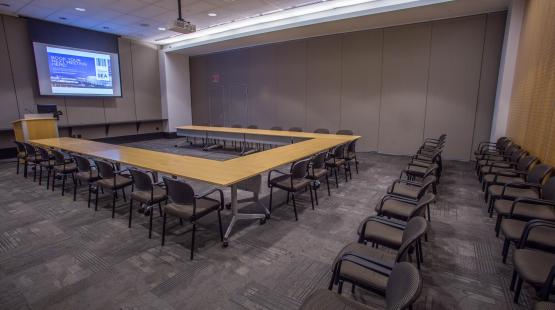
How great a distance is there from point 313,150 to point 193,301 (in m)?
2.70

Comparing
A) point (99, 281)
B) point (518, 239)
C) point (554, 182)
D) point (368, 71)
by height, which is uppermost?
point (368, 71)

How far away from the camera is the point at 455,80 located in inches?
241

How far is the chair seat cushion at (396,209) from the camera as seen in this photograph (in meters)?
2.42

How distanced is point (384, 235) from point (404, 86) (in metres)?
5.67

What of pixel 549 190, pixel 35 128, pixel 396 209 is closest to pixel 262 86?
pixel 35 128

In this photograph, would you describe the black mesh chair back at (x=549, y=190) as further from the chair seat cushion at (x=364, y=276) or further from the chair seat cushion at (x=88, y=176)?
the chair seat cushion at (x=88, y=176)

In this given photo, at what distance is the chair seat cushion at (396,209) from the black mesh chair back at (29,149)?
582 centimetres

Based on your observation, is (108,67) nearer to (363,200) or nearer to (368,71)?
(368,71)

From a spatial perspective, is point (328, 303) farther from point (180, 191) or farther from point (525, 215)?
point (525, 215)

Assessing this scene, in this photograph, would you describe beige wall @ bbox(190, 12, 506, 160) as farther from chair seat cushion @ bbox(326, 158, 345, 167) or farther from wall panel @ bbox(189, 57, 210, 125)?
chair seat cushion @ bbox(326, 158, 345, 167)

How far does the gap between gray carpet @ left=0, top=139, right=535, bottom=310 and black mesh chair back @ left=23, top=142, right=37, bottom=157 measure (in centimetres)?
134

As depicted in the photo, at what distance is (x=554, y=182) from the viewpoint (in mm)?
2471

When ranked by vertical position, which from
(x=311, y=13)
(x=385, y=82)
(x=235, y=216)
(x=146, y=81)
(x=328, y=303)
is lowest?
(x=235, y=216)

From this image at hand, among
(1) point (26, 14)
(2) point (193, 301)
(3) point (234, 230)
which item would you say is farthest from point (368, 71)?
(1) point (26, 14)
